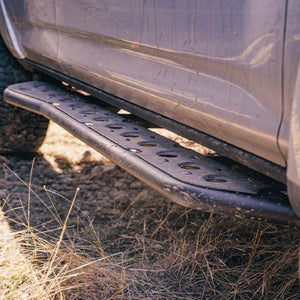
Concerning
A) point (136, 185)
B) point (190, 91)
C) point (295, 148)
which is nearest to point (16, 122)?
point (136, 185)

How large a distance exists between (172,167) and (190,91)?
25 cm

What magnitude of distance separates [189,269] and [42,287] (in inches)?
22.2

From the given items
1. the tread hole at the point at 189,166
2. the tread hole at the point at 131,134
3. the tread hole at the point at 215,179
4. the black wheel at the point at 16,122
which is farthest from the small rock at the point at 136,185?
the tread hole at the point at 215,179

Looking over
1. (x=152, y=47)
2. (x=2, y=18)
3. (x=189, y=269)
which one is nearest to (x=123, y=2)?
(x=152, y=47)

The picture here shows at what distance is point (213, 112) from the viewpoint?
5.57ft

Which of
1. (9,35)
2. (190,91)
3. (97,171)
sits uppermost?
(190,91)

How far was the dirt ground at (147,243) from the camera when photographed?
6.40 feet

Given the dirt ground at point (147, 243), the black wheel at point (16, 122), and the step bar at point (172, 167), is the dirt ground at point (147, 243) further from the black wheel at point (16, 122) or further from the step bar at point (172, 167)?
the step bar at point (172, 167)

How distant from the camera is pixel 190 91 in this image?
1.81 metres

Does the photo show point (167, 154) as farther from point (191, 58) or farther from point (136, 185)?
point (136, 185)

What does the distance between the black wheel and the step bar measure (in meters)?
0.38

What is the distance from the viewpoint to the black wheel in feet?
9.90

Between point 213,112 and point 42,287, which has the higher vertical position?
point 213,112

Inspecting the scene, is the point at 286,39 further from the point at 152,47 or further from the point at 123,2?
the point at 123,2
